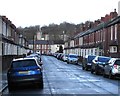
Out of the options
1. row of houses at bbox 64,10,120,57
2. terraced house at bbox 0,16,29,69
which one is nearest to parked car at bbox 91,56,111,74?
terraced house at bbox 0,16,29,69

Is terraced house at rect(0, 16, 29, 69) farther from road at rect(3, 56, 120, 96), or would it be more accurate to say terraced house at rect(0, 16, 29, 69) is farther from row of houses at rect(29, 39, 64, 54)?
row of houses at rect(29, 39, 64, 54)

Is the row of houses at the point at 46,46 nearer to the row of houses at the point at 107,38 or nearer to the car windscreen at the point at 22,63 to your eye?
the row of houses at the point at 107,38

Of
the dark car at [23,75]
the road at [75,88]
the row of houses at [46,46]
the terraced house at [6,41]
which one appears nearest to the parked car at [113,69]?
the road at [75,88]

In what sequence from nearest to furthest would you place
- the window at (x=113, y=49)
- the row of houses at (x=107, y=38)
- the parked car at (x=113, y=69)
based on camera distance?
1. the parked car at (x=113, y=69)
2. the row of houses at (x=107, y=38)
3. the window at (x=113, y=49)

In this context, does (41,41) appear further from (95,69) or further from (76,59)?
(95,69)

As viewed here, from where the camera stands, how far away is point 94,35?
75.8 m

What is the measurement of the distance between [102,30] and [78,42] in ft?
120

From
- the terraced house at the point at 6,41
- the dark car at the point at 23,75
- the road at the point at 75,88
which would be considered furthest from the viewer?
the terraced house at the point at 6,41

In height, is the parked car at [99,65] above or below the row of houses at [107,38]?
below

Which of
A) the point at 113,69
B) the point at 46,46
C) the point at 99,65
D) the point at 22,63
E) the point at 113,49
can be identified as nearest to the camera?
the point at 22,63

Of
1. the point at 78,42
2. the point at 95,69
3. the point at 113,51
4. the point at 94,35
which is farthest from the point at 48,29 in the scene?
the point at 95,69

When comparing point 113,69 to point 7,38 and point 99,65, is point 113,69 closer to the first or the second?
point 99,65

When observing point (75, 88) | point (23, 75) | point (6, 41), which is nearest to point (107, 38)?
point (6, 41)

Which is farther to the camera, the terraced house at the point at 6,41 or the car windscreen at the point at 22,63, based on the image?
the terraced house at the point at 6,41
